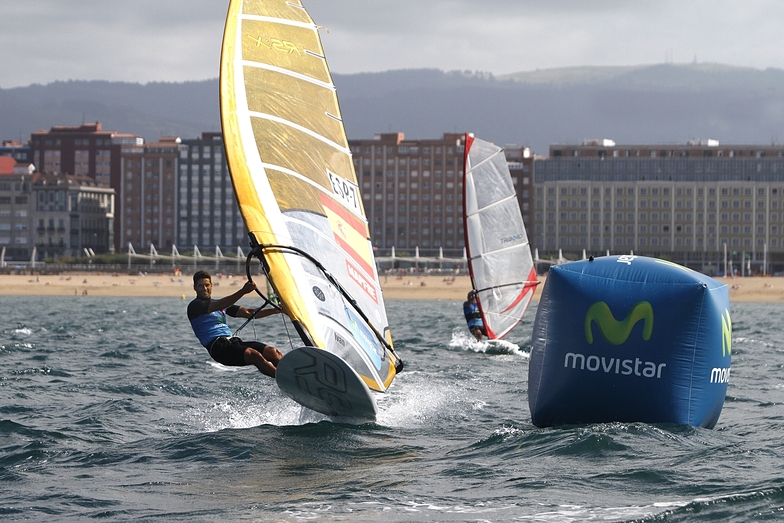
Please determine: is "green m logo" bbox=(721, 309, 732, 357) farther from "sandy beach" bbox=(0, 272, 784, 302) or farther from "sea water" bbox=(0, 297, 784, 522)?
"sandy beach" bbox=(0, 272, 784, 302)

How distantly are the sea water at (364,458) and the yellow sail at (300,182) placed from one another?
3.73ft

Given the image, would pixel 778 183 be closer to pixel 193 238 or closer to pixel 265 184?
Result: pixel 193 238

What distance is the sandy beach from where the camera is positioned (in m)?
80.7

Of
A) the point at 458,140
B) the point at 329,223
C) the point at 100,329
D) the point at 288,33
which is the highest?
the point at 458,140

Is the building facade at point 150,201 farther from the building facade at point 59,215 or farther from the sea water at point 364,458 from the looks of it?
the sea water at point 364,458

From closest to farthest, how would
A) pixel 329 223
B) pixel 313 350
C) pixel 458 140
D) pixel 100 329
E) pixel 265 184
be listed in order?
pixel 313 350 → pixel 265 184 → pixel 329 223 → pixel 100 329 → pixel 458 140

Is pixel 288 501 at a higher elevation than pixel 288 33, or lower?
lower

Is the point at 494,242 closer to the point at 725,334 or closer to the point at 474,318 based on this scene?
the point at 474,318

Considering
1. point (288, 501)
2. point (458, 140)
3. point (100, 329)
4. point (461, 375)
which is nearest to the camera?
point (288, 501)

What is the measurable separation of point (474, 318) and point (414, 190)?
388 ft

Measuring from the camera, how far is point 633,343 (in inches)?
448

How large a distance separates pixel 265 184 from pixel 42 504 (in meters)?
4.36

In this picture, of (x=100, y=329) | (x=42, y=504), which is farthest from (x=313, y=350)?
(x=100, y=329)

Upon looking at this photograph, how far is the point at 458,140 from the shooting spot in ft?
484
